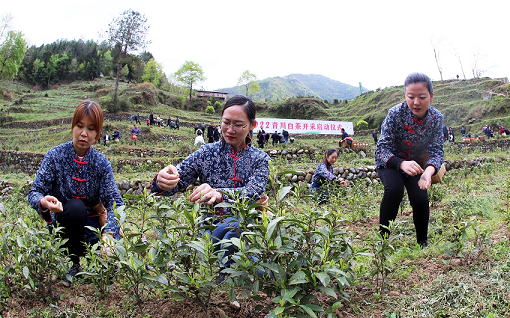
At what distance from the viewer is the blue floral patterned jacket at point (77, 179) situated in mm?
2092

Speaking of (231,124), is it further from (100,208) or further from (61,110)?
(61,110)

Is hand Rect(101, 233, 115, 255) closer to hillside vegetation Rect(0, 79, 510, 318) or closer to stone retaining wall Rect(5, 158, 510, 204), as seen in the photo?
hillside vegetation Rect(0, 79, 510, 318)

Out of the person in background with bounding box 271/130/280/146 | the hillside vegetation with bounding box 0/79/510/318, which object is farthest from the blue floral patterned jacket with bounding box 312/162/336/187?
the person in background with bounding box 271/130/280/146

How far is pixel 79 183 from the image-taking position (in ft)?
7.21

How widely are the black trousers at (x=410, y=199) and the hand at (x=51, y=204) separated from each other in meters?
2.24

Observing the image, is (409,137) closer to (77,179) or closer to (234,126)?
(234,126)

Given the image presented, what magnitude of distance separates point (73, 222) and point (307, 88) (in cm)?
16125

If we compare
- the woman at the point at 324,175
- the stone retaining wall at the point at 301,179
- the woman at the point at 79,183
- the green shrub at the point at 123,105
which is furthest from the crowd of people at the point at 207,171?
the green shrub at the point at 123,105

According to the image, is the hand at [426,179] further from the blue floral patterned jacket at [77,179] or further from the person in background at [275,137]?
the person in background at [275,137]

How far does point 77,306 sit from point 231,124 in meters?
1.33

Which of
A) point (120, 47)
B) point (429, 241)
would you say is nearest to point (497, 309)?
point (429, 241)

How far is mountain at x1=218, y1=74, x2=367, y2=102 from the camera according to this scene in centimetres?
13412

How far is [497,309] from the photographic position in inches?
53.1

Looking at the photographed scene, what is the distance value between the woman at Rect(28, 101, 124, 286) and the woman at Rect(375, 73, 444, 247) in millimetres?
2028
